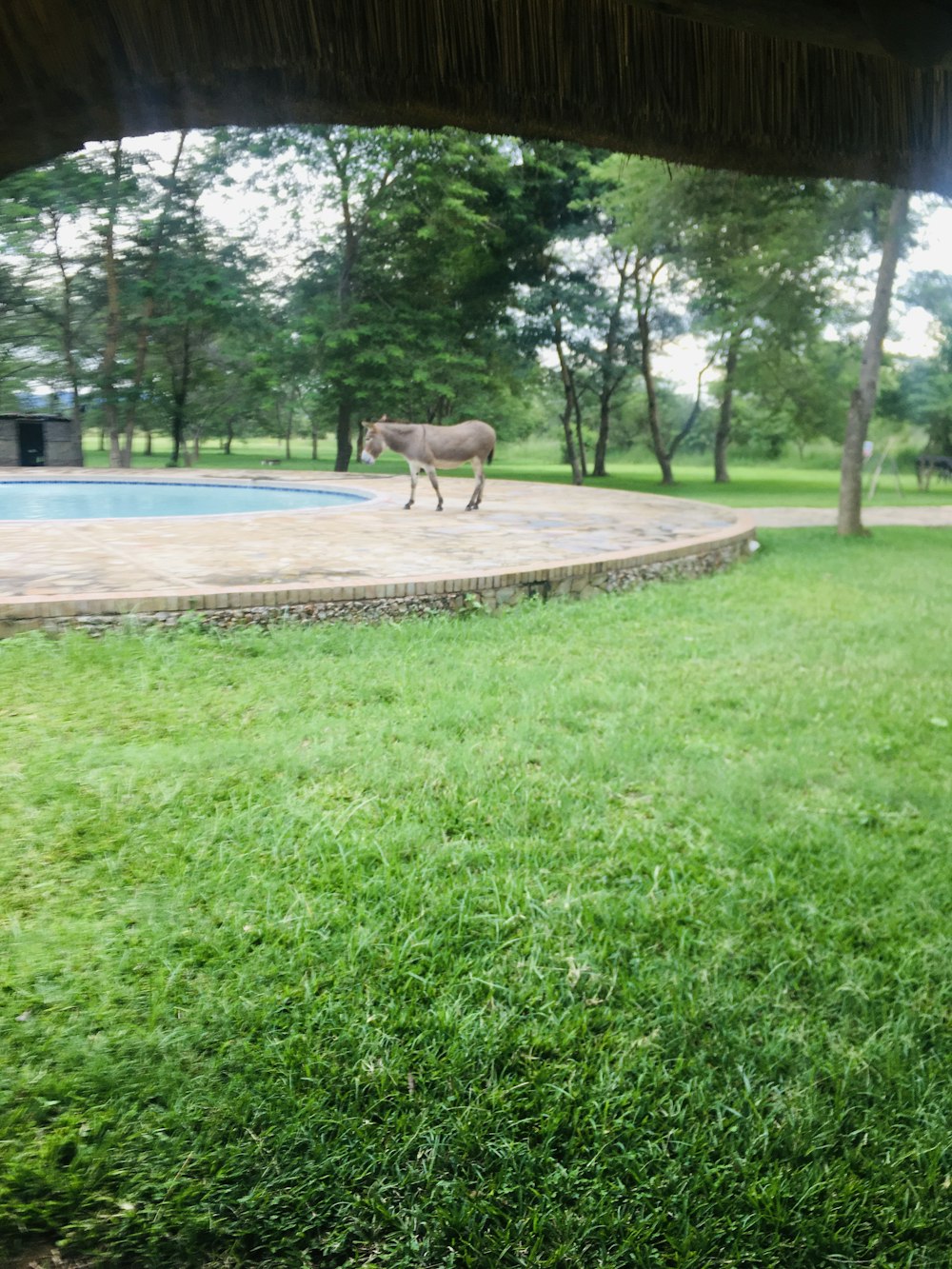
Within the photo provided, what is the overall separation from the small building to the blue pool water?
21 cm

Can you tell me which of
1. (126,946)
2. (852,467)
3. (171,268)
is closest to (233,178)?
(171,268)

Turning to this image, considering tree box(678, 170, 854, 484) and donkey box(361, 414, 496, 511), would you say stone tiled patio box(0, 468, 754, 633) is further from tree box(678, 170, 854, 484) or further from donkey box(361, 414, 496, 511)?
tree box(678, 170, 854, 484)

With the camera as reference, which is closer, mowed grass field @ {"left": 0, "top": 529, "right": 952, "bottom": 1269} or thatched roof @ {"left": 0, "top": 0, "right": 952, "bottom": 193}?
thatched roof @ {"left": 0, "top": 0, "right": 952, "bottom": 193}

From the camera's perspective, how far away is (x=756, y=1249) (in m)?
0.97

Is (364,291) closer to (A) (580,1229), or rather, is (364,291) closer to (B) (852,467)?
(B) (852,467)

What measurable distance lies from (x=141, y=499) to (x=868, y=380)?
21.4 feet

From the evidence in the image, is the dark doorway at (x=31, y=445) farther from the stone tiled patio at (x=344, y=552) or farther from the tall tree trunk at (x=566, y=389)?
the tall tree trunk at (x=566, y=389)

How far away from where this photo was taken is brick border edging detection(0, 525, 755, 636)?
3281 mm

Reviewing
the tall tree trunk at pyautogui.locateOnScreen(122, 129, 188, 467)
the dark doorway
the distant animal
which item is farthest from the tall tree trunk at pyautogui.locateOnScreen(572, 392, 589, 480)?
the distant animal

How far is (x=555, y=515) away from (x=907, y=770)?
4.97 metres

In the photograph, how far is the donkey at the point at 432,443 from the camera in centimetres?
608

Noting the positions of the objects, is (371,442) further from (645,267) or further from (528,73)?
(528,73)

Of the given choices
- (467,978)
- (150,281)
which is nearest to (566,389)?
(150,281)

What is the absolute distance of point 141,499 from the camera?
723 centimetres
